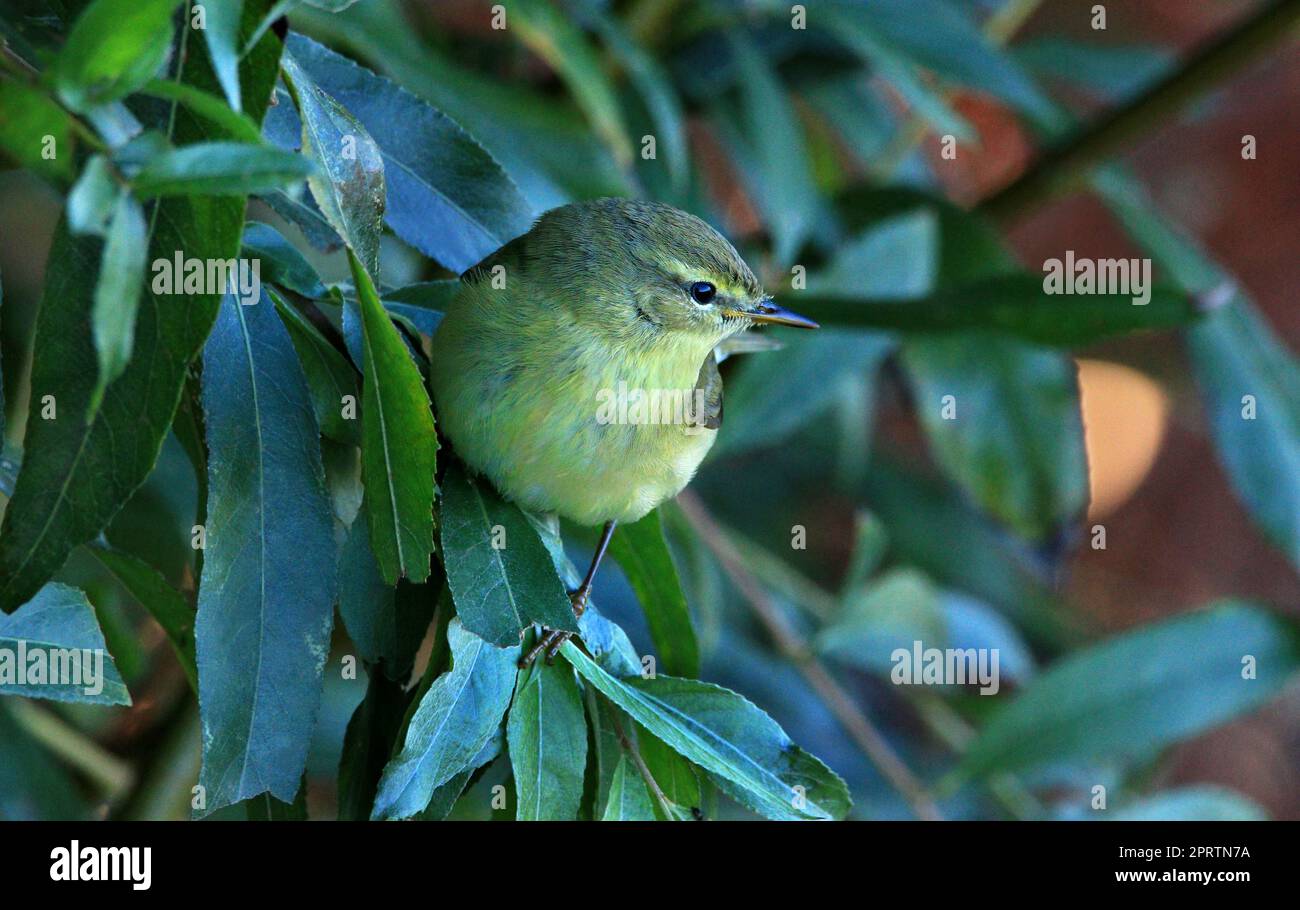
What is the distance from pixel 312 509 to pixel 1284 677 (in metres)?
2.87

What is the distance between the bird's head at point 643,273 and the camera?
2158 mm

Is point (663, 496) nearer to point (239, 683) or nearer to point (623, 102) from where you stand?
point (239, 683)

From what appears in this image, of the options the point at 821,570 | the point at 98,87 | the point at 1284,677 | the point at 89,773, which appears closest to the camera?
the point at 98,87

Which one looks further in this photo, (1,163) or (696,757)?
(1,163)

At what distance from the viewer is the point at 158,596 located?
69.0 inches

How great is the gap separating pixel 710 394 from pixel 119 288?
1.42 m

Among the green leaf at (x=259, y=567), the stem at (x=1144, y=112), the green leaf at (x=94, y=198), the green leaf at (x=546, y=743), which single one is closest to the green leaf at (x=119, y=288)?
the green leaf at (x=94, y=198)

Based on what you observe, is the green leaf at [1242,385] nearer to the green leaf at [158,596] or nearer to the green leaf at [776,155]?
the green leaf at [776,155]

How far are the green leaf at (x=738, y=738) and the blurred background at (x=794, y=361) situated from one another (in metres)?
0.92

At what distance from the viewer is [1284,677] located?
3.54 metres

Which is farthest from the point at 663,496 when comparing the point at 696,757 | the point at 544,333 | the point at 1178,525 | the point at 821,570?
the point at 1178,525

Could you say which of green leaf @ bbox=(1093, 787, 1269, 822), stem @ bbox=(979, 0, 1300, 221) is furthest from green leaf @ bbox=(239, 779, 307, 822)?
stem @ bbox=(979, 0, 1300, 221)

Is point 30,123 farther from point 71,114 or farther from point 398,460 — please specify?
point 398,460

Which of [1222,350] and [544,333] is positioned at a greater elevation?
[1222,350]
